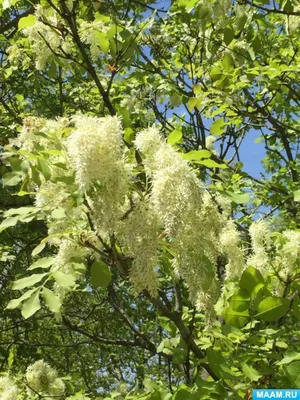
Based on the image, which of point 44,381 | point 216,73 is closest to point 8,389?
point 44,381

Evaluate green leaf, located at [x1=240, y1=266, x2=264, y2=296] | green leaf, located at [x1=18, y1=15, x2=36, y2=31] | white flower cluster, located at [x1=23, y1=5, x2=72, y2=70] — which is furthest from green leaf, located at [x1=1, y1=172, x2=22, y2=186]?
white flower cluster, located at [x1=23, y1=5, x2=72, y2=70]

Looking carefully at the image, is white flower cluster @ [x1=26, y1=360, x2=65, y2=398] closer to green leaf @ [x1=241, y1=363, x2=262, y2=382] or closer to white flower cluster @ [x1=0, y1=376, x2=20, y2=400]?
white flower cluster @ [x1=0, y1=376, x2=20, y2=400]

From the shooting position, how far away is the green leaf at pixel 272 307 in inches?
77.5

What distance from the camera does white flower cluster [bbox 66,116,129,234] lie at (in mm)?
1865

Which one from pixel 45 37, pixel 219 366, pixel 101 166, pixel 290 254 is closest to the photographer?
pixel 101 166

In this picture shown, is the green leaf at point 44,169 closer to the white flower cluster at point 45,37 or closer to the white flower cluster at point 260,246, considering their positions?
the white flower cluster at point 260,246

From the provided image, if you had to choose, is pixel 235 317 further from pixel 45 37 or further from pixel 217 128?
pixel 45 37

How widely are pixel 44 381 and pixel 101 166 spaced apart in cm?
254

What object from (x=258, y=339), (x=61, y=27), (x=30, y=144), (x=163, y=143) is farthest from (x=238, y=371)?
(x=61, y=27)

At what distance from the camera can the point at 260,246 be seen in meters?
2.97

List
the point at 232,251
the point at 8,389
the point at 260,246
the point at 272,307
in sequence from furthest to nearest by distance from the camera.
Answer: the point at 8,389 < the point at 260,246 < the point at 232,251 < the point at 272,307

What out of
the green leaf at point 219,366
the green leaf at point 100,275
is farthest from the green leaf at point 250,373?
the green leaf at point 100,275

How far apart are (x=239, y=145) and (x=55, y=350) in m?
4.77

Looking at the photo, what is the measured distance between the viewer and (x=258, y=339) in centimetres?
225
